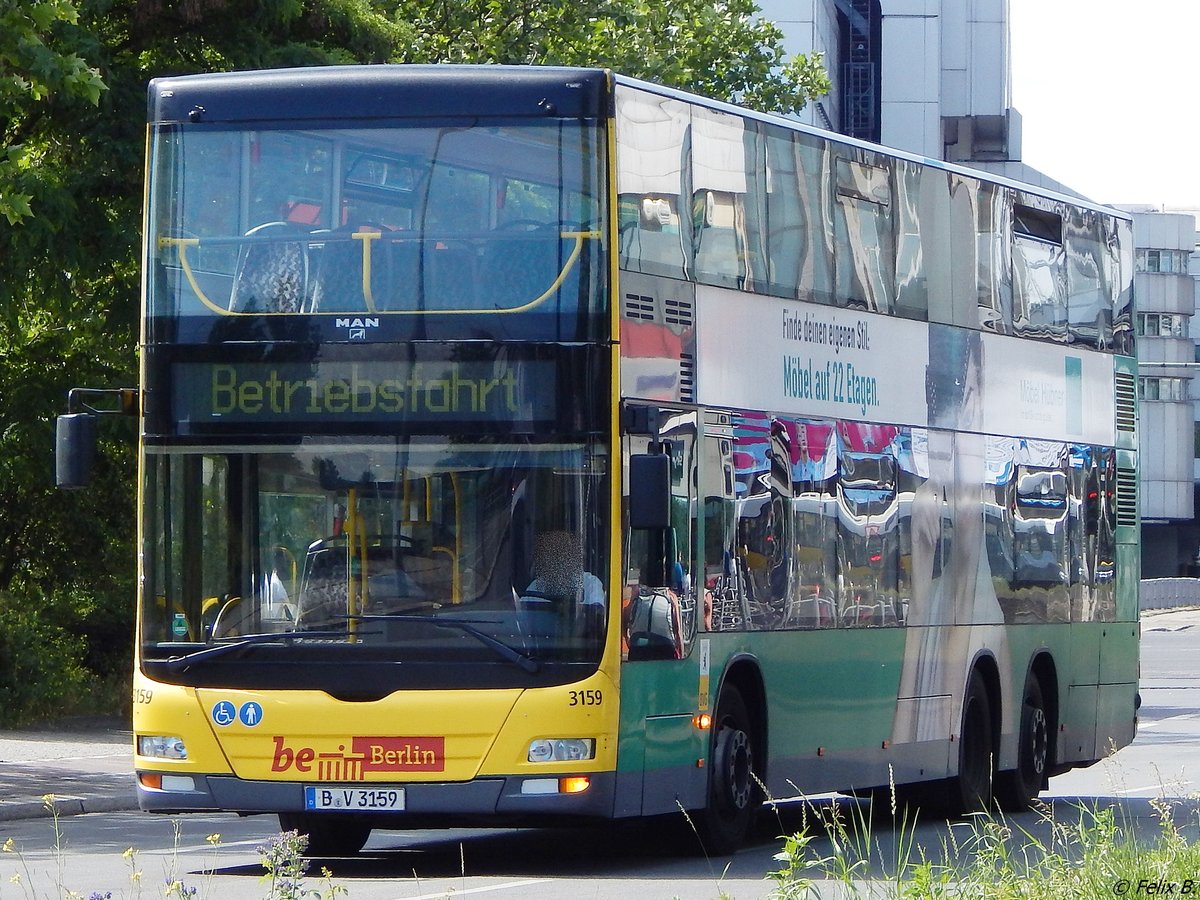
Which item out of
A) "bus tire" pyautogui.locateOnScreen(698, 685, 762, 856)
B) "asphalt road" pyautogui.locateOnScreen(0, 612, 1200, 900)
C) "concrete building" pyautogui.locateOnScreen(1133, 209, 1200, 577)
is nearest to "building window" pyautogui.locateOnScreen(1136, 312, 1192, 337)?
"concrete building" pyautogui.locateOnScreen(1133, 209, 1200, 577)

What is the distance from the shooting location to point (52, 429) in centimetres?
2686

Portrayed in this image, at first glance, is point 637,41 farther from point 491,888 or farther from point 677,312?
point 491,888

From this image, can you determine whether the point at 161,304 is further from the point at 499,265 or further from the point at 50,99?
the point at 50,99

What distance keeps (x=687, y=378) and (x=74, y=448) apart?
3362mm

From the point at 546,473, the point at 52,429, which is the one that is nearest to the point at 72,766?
the point at 52,429

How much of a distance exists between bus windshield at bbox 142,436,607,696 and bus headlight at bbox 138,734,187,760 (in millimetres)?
353

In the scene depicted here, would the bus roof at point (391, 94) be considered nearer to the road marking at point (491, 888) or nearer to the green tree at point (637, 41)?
the road marking at point (491, 888)

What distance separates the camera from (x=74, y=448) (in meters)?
12.7

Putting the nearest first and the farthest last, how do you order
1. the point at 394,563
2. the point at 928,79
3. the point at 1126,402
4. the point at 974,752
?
the point at 394,563
the point at 974,752
the point at 1126,402
the point at 928,79

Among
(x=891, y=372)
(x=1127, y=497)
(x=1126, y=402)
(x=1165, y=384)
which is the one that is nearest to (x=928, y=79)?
(x=1165, y=384)

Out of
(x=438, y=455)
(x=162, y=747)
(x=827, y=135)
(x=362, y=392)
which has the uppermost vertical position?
(x=827, y=135)

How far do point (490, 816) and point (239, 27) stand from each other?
50.8 feet

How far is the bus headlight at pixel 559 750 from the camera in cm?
1228

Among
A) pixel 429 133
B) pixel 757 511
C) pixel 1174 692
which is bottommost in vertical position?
pixel 1174 692
